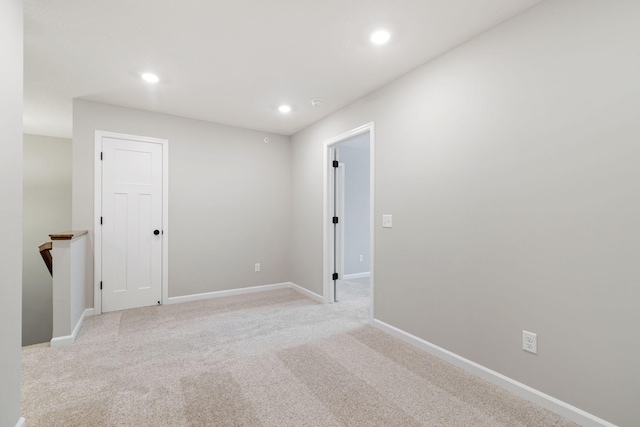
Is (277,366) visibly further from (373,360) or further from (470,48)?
(470,48)

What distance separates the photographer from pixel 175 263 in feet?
12.7

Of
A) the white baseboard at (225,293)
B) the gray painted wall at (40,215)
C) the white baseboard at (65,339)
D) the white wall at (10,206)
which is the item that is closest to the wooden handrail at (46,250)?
the white baseboard at (65,339)

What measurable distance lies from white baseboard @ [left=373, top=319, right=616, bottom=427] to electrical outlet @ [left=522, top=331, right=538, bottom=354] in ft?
0.77

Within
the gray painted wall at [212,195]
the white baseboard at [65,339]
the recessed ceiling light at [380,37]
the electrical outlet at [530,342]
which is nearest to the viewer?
the electrical outlet at [530,342]

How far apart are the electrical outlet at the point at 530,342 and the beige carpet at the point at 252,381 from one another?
32 centimetres

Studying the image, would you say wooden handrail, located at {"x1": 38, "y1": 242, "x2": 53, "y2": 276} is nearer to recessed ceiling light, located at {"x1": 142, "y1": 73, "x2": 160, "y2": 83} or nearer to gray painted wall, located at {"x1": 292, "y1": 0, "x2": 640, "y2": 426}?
recessed ceiling light, located at {"x1": 142, "y1": 73, "x2": 160, "y2": 83}

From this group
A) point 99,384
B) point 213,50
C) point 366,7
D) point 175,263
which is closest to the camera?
point 366,7

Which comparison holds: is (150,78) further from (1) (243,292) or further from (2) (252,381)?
(1) (243,292)

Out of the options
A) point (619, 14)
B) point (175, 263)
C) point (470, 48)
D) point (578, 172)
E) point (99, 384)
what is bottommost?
point (99, 384)

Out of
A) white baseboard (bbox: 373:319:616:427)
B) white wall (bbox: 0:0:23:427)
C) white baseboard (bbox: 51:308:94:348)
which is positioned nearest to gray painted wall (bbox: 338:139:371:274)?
white baseboard (bbox: 373:319:616:427)

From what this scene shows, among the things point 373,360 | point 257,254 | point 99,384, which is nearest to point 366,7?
point 373,360

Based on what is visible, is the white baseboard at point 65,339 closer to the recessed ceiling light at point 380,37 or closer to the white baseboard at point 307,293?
the white baseboard at point 307,293

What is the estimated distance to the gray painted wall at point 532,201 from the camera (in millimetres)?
1492

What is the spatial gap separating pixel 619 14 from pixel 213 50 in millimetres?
2548
